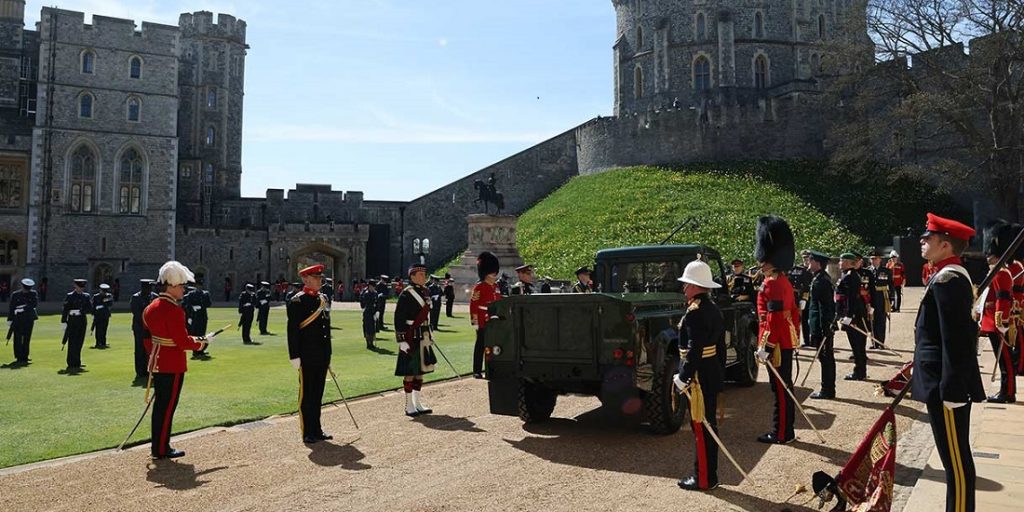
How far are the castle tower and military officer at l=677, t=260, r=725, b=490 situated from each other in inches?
1967

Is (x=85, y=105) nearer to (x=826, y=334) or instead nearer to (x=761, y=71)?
(x=826, y=334)

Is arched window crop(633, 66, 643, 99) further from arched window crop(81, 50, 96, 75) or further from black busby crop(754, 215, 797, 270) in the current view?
black busby crop(754, 215, 797, 270)

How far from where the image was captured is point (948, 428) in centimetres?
446

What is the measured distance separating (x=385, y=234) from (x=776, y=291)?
135 feet

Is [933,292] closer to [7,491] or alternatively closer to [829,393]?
[829,393]

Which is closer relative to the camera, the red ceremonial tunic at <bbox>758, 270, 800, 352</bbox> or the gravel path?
the gravel path

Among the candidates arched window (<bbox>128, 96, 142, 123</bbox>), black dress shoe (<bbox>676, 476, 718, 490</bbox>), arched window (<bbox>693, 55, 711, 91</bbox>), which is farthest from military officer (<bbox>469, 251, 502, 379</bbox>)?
arched window (<bbox>693, 55, 711, 91</bbox>)

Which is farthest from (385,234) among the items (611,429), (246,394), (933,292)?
(933,292)

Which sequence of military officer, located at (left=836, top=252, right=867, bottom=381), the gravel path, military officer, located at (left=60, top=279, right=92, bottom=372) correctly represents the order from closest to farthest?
the gravel path < military officer, located at (left=836, top=252, right=867, bottom=381) < military officer, located at (left=60, top=279, right=92, bottom=372)

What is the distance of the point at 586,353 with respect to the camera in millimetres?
7578

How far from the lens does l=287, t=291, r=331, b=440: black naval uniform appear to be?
7.83 m

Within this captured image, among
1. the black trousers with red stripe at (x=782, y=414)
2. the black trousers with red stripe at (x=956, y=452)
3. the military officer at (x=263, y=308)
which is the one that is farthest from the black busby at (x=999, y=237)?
the military officer at (x=263, y=308)

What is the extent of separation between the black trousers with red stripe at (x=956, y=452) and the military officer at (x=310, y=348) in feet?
19.2

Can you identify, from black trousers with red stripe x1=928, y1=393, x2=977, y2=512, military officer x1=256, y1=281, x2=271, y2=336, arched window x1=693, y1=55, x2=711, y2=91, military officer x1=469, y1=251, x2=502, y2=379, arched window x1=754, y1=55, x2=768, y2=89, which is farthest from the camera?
arched window x1=693, y1=55, x2=711, y2=91
